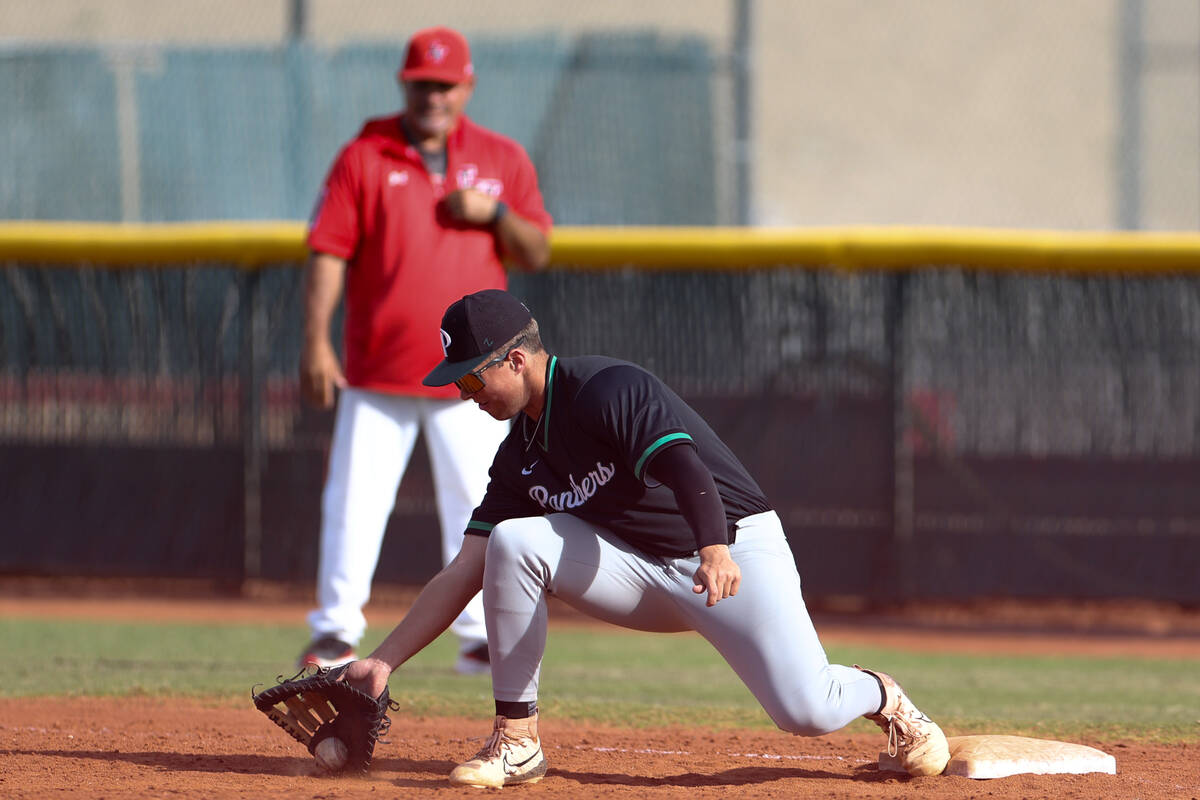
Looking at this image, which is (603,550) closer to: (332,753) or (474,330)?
(474,330)

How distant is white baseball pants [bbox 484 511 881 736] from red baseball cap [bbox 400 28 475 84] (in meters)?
2.45

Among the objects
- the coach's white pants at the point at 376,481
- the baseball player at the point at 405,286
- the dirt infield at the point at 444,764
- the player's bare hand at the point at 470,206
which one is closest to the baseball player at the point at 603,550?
the dirt infield at the point at 444,764

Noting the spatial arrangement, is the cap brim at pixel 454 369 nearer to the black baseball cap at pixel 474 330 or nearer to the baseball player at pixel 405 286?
the black baseball cap at pixel 474 330

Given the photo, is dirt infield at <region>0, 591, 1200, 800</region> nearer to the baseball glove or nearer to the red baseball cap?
the baseball glove

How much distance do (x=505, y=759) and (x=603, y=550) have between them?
561mm

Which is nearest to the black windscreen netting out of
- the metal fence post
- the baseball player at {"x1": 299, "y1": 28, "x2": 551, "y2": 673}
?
the metal fence post

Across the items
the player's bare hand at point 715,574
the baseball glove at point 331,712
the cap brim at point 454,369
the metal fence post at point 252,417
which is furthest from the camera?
the metal fence post at point 252,417

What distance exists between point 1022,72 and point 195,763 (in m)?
7.38

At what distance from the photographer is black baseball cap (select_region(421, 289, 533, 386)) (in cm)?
367

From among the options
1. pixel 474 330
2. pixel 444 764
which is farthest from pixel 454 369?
pixel 444 764

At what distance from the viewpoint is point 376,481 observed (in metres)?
5.73

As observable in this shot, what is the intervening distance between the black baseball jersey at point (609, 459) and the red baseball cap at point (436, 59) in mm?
2228

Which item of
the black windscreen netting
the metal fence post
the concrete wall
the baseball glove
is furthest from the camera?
the concrete wall

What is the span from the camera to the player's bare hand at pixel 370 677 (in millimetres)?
3844
